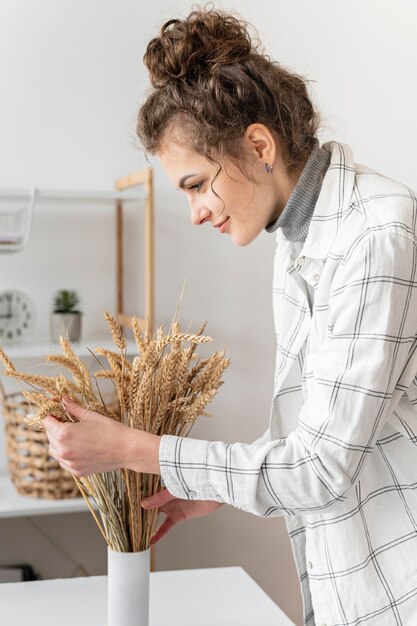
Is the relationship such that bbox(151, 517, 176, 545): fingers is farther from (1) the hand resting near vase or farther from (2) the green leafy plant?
(2) the green leafy plant

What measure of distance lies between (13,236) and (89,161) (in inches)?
14.7

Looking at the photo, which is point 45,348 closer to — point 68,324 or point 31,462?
point 68,324

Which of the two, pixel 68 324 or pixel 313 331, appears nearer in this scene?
pixel 313 331

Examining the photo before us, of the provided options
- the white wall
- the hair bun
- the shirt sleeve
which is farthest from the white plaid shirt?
the white wall

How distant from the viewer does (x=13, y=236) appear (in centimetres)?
215

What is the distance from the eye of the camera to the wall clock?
221 cm

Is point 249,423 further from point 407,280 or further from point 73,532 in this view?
point 407,280

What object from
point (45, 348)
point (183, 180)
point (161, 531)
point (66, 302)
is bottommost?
point (161, 531)

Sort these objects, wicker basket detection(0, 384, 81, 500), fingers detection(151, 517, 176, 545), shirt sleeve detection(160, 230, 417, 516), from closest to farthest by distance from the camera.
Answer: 1. shirt sleeve detection(160, 230, 417, 516)
2. fingers detection(151, 517, 176, 545)
3. wicker basket detection(0, 384, 81, 500)

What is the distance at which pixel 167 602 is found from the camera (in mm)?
1431

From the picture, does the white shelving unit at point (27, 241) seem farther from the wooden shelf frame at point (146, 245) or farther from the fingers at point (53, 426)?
the fingers at point (53, 426)

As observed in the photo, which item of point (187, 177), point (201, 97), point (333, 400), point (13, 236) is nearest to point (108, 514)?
point (333, 400)

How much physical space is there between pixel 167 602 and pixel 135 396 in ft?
1.55

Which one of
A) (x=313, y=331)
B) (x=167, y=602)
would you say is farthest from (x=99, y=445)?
(x=167, y=602)
